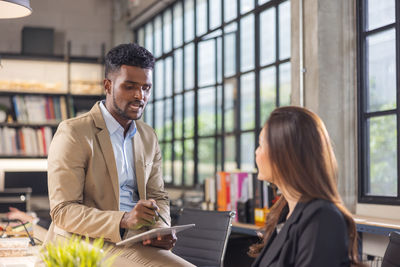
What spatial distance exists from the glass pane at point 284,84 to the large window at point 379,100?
31.6 inches

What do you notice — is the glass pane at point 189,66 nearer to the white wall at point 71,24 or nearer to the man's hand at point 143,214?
the white wall at point 71,24

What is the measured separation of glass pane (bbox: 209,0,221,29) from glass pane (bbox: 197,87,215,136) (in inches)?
27.5

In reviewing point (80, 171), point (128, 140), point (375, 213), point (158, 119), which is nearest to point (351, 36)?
point (375, 213)

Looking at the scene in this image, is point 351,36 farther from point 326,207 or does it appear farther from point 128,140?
point 326,207

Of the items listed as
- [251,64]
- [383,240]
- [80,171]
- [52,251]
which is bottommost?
[383,240]

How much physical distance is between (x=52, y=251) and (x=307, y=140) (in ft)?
2.49

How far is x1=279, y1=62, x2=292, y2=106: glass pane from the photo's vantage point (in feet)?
14.7

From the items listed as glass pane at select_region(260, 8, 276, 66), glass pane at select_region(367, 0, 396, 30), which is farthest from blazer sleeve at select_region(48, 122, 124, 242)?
glass pane at select_region(260, 8, 276, 66)

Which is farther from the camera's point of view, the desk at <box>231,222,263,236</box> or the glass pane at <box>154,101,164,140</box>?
the glass pane at <box>154,101,164,140</box>

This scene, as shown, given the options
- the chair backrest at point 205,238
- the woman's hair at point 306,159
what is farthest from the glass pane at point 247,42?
the woman's hair at point 306,159

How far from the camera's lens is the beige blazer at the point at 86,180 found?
2.18 metres

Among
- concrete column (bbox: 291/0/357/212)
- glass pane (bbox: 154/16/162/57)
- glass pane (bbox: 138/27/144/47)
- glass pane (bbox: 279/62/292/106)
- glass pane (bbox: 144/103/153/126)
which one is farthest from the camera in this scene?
Answer: glass pane (bbox: 138/27/144/47)

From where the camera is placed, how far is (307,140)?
Answer: 1559 mm

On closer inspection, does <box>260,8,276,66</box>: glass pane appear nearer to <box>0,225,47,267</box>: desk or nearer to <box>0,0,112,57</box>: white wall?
<box>0,225,47,267</box>: desk
